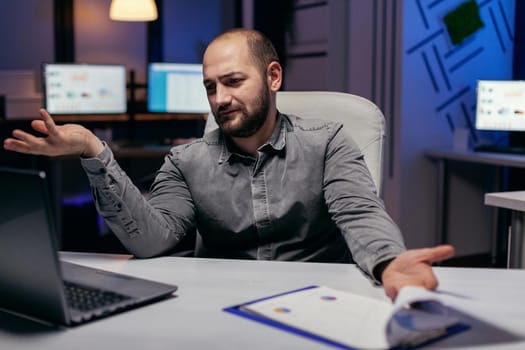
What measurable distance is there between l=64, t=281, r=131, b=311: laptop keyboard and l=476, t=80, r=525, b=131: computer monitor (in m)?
3.24

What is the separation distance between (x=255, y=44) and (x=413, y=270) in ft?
2.51

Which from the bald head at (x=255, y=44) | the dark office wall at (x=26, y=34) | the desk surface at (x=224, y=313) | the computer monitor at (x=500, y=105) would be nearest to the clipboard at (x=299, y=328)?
the desk surface at (x=224, y=313)

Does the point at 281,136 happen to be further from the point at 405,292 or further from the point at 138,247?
the point at 405,292

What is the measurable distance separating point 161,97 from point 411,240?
6.10 ft

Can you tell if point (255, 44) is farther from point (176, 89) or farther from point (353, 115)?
point (176, 89)

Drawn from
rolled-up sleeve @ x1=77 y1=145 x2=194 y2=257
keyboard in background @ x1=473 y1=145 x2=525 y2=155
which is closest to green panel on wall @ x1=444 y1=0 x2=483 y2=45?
keyboard in background @ x1=473 y1=145 x2=525 y2=155

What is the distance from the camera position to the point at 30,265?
92 centimetres

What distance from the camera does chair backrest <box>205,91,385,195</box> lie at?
181 centimetres

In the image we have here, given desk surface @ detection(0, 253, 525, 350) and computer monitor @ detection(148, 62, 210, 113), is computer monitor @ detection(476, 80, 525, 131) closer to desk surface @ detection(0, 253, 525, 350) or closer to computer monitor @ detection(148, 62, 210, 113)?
computer monitor @ detection(148, 62, 210, 113)

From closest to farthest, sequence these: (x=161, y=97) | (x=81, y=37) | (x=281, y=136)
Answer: (x=281, y=136), (x=161, y=97), (x=81, y=37)

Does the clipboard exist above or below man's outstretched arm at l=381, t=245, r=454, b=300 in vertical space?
below

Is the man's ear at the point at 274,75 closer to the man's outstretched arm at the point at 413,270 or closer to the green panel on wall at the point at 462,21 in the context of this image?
the man's outstretched arm at the point at 413,270

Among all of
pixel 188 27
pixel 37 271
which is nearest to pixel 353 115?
pixel 37 271

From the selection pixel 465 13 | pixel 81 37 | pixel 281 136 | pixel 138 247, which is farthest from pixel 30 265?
pixel 81 37
